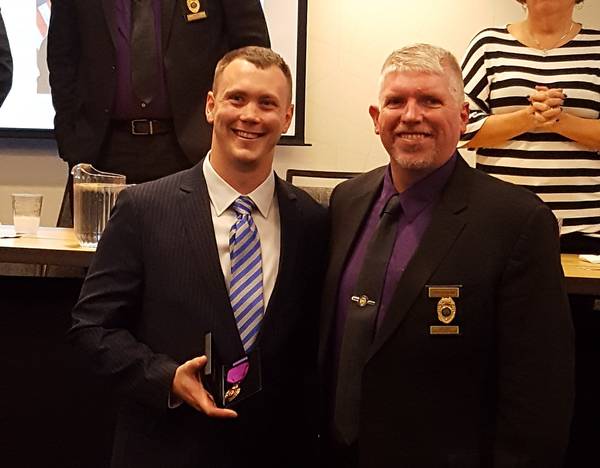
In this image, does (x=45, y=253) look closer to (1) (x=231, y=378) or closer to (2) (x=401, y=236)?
(1) (x=231, y=378)

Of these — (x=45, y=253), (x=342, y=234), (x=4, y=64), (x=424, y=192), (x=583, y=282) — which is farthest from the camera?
(x=4, y=64)

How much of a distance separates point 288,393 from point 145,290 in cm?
39

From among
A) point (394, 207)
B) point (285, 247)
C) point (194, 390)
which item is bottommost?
point (194, 390)

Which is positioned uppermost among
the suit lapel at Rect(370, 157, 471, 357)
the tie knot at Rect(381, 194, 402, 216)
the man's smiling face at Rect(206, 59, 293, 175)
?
the man's smiling face at Rect(206, 59, 293, 175)

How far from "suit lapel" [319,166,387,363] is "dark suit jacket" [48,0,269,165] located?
3.81 feet

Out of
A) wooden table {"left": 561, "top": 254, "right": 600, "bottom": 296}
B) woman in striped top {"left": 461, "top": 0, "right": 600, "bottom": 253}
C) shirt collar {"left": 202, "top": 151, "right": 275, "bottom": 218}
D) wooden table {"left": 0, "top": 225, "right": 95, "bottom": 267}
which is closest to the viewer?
Result: shirt collar {"left": 202, "top": 151, "right": 275, "bottom": 218}

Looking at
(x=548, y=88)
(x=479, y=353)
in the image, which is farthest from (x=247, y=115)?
(x=548, y=88)

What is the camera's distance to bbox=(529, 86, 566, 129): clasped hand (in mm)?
2125

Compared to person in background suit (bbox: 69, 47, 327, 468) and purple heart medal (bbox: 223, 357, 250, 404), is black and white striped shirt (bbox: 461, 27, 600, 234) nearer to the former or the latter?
person in background suit (bbox: 69, 47, 327, 468)

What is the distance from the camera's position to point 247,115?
1.71 meters

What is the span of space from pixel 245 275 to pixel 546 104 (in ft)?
3.18

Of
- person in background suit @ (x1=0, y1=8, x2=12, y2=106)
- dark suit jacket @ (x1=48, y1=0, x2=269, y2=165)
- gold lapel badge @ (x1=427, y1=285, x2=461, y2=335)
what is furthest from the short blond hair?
person in background suit @ (x1=0, y1=8, x2=12, y2=106)

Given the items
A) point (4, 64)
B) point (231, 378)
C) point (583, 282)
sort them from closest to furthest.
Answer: point (231, 378) → point (583, 282) → point (4, 64)

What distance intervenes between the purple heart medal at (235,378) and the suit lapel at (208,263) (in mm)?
90
